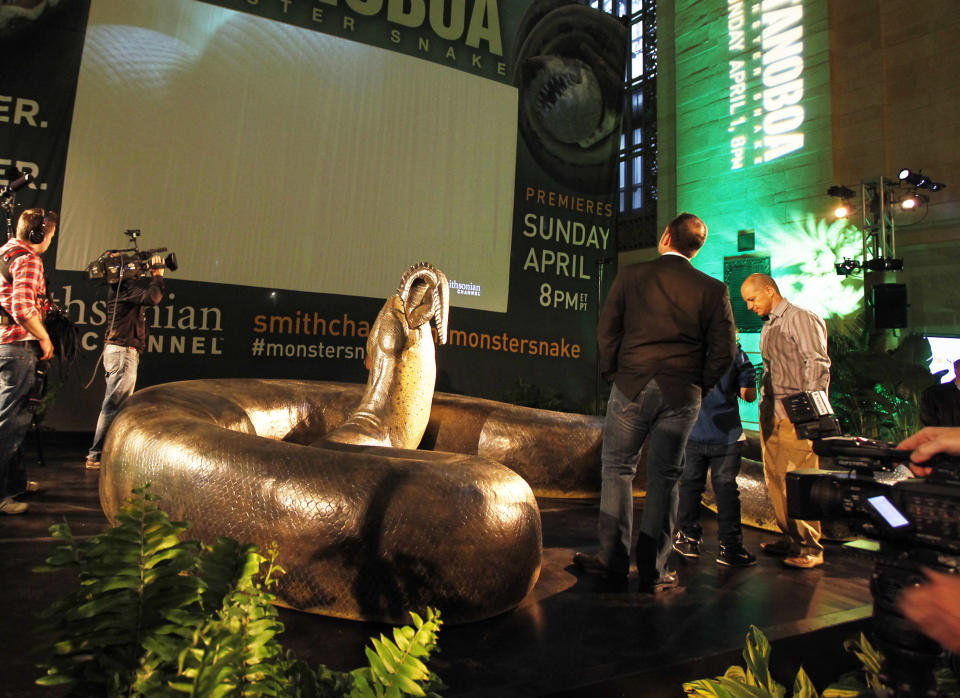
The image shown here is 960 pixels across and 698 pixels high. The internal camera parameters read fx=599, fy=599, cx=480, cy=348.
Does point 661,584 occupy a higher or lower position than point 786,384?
lower

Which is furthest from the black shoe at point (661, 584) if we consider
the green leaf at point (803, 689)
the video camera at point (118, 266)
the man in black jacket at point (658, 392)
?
the video camera at point (118, 266)

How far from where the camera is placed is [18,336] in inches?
122

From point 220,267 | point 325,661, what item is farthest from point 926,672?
point 220,267

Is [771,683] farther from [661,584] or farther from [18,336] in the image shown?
[18,336]

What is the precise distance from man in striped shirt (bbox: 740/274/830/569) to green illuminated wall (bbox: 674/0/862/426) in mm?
7269

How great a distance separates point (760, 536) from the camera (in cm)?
367

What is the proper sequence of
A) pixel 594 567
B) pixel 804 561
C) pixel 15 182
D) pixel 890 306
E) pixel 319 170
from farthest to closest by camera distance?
pixel 890 306, pixel 319 170, pixel 15 182, pixel 804 561, pixel 594 567

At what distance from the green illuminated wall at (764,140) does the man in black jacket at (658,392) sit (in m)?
8.23

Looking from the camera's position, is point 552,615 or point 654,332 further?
point 654,332

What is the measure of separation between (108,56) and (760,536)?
7283 mm

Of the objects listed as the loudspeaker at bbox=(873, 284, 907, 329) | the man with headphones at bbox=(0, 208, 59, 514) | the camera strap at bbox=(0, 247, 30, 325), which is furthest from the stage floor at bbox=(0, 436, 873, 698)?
the loudspeaker at bbox=(873, 284, 907, 329)

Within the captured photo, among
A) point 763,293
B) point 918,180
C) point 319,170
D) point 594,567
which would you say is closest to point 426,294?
point 594,567

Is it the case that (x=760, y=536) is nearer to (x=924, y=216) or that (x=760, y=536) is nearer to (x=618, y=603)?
(x=618, y=603)

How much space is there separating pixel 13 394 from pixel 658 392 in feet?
10.5
